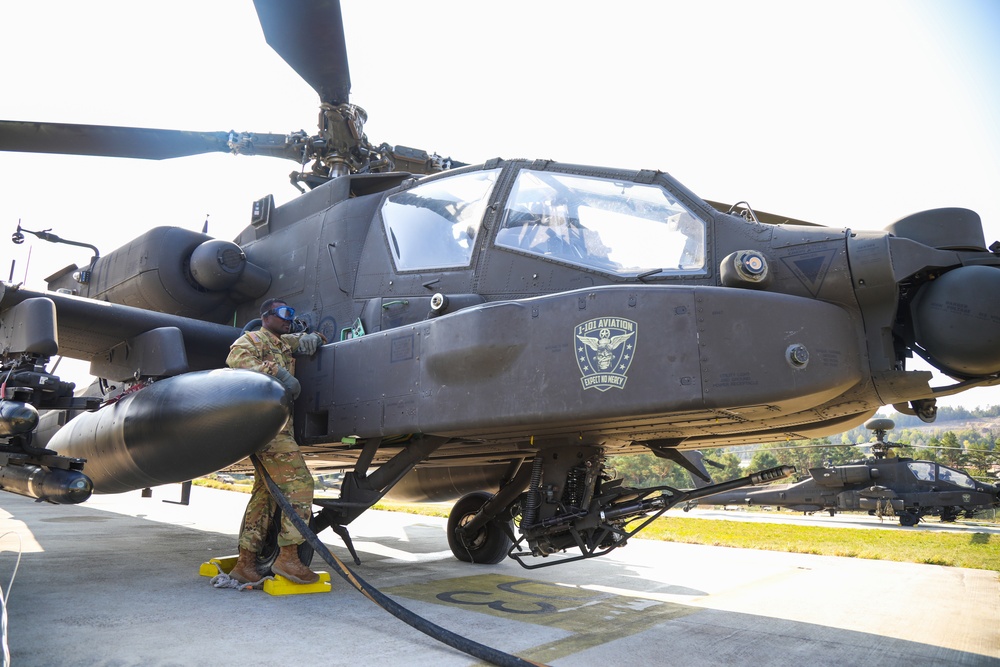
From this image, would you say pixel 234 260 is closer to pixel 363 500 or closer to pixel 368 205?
pixel 368 205

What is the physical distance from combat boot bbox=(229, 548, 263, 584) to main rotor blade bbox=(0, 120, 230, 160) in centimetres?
421

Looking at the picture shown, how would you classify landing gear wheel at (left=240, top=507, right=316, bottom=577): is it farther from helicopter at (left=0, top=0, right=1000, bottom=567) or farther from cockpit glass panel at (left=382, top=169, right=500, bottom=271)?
cockpit glass panel at (left=382, top=169, right=500, bottom=271)

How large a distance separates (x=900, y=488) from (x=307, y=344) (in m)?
17.1

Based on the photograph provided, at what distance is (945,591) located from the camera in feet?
17.8

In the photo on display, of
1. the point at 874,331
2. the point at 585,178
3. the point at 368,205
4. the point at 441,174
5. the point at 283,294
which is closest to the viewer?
the point at 874,331

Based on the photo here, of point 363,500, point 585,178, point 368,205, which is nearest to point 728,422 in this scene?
point 585,178

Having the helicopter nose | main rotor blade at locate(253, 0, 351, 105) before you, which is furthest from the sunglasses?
the helicopter nose

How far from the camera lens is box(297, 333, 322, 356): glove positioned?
16.9ft

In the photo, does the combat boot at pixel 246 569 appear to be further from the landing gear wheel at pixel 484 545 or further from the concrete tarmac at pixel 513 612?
the landing gear wheel at pixel 484 545

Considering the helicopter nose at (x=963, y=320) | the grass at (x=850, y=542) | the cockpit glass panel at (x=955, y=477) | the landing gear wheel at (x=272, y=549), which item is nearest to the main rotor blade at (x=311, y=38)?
the landing gear wheel at (x=272, y=549)

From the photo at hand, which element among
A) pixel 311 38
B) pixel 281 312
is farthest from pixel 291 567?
pixel 311 38

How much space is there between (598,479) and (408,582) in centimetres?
178

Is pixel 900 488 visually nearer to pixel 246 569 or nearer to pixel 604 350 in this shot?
pixel 604 350

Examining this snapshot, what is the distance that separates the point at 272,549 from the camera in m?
5.16
